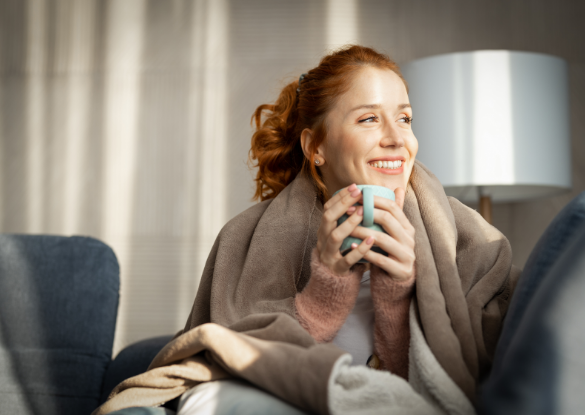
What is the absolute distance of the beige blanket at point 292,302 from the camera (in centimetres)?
77

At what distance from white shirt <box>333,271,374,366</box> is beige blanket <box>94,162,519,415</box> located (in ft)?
0.41

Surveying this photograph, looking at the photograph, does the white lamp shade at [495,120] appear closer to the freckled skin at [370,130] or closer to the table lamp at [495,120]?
the table lamp at [495,120]

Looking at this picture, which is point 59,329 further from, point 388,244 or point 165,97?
point 165,97

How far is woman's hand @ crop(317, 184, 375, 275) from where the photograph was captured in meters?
0.89

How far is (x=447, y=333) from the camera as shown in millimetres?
845

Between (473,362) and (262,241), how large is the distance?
1.73 feet

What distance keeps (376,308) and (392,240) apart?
0.16m

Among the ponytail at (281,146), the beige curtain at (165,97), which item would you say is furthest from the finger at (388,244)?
the beige curtain at (165,97)

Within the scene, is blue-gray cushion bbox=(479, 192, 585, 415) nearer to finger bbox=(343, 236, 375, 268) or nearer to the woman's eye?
finger bbox=(343, 236, 375, 268)

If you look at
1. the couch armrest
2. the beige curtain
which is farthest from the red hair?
the beige curtain

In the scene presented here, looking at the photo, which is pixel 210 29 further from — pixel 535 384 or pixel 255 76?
pixel 535 384

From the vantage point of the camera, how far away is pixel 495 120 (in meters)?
1.71

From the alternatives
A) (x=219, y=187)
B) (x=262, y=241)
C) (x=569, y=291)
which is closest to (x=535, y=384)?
(x=569, y=291)

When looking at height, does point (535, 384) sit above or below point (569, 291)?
below
